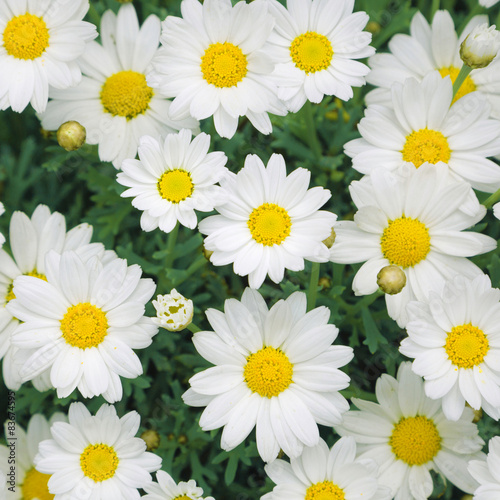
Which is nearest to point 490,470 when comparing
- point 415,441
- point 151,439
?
point 415,441

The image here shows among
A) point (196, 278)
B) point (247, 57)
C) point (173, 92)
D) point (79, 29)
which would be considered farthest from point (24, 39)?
point (196, 278)

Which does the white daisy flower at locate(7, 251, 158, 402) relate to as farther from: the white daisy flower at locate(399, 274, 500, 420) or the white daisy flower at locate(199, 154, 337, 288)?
the white daisy flower at locate(399, 274, 500, 420)

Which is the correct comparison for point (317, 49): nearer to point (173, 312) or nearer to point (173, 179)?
point (173, 179)

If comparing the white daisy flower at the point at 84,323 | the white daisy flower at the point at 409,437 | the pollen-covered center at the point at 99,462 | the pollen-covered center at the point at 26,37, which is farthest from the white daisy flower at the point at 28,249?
the white daisy flower at the point at 409,437

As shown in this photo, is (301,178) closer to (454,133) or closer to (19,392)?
(454,133)

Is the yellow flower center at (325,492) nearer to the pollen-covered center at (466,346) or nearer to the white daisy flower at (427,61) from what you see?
the pollen-covered center at (466,346)

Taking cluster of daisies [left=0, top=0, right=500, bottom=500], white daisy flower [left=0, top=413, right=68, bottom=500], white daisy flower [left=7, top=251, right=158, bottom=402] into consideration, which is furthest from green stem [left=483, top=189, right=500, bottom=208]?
white daisy flower [left=0, top=413, right=68, bottom=500]
